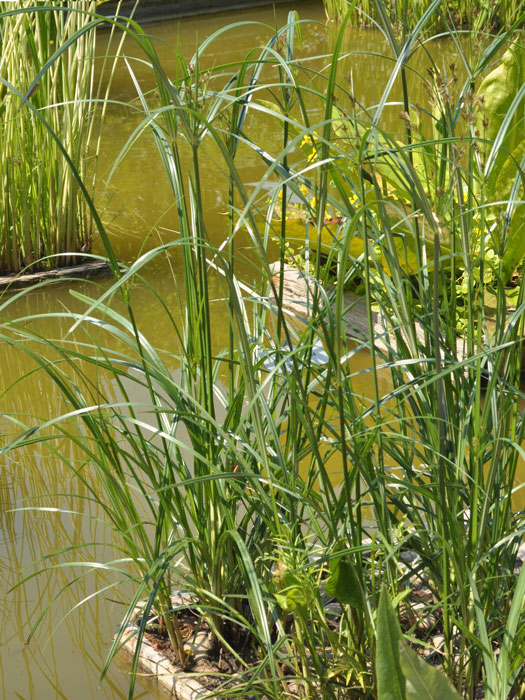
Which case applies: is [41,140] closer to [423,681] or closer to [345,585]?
[345,585]

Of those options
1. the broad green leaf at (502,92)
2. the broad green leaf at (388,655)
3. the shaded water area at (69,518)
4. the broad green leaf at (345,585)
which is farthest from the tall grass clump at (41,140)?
the broad green leaf at (388,655)

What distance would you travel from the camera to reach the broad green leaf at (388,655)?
2.44ft

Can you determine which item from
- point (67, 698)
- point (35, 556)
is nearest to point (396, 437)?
point (67, 698)

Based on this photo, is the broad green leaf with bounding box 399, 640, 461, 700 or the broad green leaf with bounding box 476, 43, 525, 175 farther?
the broad green leaf with bounding box 476, 43, 525, 175

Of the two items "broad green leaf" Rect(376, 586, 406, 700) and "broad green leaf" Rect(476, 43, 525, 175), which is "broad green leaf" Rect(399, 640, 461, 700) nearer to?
"broad green leaf" Rect(376, 586, 406, 700)

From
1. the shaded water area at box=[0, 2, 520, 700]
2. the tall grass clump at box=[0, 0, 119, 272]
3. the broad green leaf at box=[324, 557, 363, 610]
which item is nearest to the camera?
the broad green leaf at box=[324, 557, 363, 610]

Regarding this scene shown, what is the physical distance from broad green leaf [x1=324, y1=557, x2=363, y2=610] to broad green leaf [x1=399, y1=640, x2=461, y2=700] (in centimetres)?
13

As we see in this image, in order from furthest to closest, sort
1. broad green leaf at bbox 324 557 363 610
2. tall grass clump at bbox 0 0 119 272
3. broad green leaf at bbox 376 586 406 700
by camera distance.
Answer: tall grass clump at bbox 0 0 119 272
broad green leaf at bbox 324 557 363 610
broad green leaf at bbox 376 586 406 700

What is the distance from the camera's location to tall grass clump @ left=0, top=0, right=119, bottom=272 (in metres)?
2.39

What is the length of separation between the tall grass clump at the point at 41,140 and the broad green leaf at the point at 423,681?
73.2 inches

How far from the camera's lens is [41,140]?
8.20 feet

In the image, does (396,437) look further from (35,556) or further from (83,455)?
(83,455)

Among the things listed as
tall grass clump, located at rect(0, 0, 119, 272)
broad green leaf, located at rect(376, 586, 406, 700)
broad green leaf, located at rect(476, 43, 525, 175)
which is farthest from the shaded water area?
broad green leaf, located at rect(376, 586, 406, 700)

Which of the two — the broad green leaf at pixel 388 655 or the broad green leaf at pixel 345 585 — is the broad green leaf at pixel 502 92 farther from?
the broad green leaf at pixel 388 655
